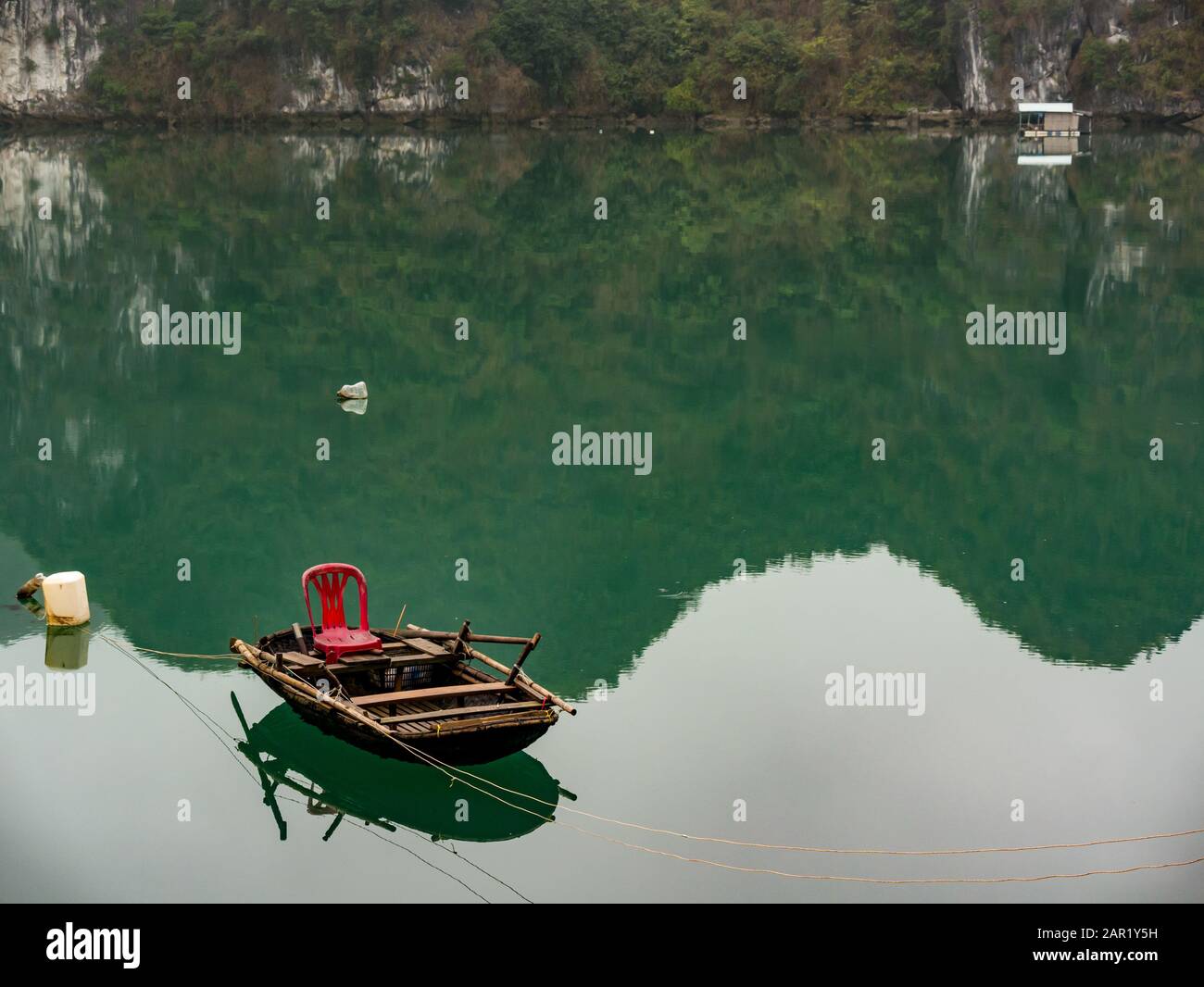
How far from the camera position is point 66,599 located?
13539mm

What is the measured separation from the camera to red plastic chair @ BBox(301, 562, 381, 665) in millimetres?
11078

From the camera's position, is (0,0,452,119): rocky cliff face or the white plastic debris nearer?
the white plastic debris

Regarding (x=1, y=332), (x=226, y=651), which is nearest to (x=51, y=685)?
(x=226, y=651)

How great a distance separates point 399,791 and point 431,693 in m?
0.73

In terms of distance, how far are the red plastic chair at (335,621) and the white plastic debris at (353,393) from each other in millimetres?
10309

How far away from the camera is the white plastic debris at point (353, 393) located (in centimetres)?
2253

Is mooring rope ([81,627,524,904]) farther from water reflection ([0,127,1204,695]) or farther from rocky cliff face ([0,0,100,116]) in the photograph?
rocky cliff face ([0,0,100,116])

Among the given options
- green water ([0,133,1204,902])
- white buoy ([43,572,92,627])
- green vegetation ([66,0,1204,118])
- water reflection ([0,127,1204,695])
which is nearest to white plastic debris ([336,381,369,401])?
green water ([0,133,1204,902])

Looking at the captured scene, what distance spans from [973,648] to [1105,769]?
8.53 ft

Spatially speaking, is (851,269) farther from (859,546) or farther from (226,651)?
(226,651)

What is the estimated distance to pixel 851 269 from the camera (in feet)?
111

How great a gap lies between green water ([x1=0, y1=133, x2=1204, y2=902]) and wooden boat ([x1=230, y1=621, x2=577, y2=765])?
511mm

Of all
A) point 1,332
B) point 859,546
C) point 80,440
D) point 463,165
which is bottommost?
point 859,546

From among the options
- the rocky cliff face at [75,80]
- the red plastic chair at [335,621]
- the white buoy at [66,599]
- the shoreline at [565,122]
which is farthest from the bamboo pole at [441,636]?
the rocky cliff face at [75,80]
